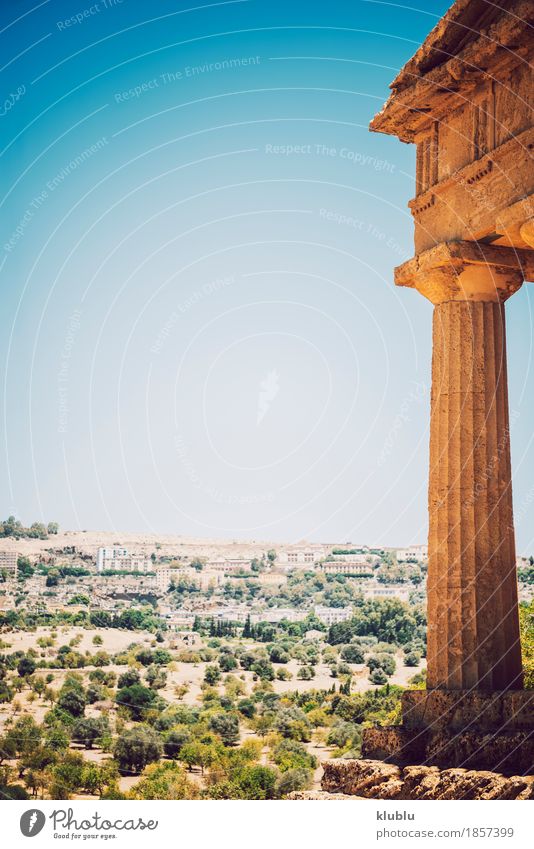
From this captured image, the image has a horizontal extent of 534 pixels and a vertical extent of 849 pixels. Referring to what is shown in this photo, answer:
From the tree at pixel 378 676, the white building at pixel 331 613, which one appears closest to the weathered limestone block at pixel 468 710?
the tree at pixel 378 676

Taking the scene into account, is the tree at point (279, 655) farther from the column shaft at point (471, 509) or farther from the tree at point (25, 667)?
the column shaft at point (471, 509)

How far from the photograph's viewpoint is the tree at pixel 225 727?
4004 inches

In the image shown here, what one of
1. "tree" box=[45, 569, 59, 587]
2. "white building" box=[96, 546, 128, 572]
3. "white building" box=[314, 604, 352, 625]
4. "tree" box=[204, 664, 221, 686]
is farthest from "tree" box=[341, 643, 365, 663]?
"tree" box=[45, 569, 59, 587]

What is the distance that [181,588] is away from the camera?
13112 centimetres

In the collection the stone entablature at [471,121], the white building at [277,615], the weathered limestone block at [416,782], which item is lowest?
the white building at [277,615]

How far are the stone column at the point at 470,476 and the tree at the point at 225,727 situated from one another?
8598 cm

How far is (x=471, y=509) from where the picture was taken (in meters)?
20.9

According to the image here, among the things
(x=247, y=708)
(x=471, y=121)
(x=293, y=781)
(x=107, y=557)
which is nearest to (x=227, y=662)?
(x=247, y=708)

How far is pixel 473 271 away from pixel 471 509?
571 centimetres

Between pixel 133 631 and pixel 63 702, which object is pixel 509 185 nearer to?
pixel 63 702

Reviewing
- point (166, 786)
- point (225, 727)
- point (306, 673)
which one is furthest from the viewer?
point (306, 673)

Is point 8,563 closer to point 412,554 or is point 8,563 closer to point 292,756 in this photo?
point 292,756

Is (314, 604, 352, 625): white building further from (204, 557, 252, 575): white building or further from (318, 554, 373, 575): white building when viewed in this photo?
(204, 557, 252, 575): white building

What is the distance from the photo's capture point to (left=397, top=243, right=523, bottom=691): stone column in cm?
2020
